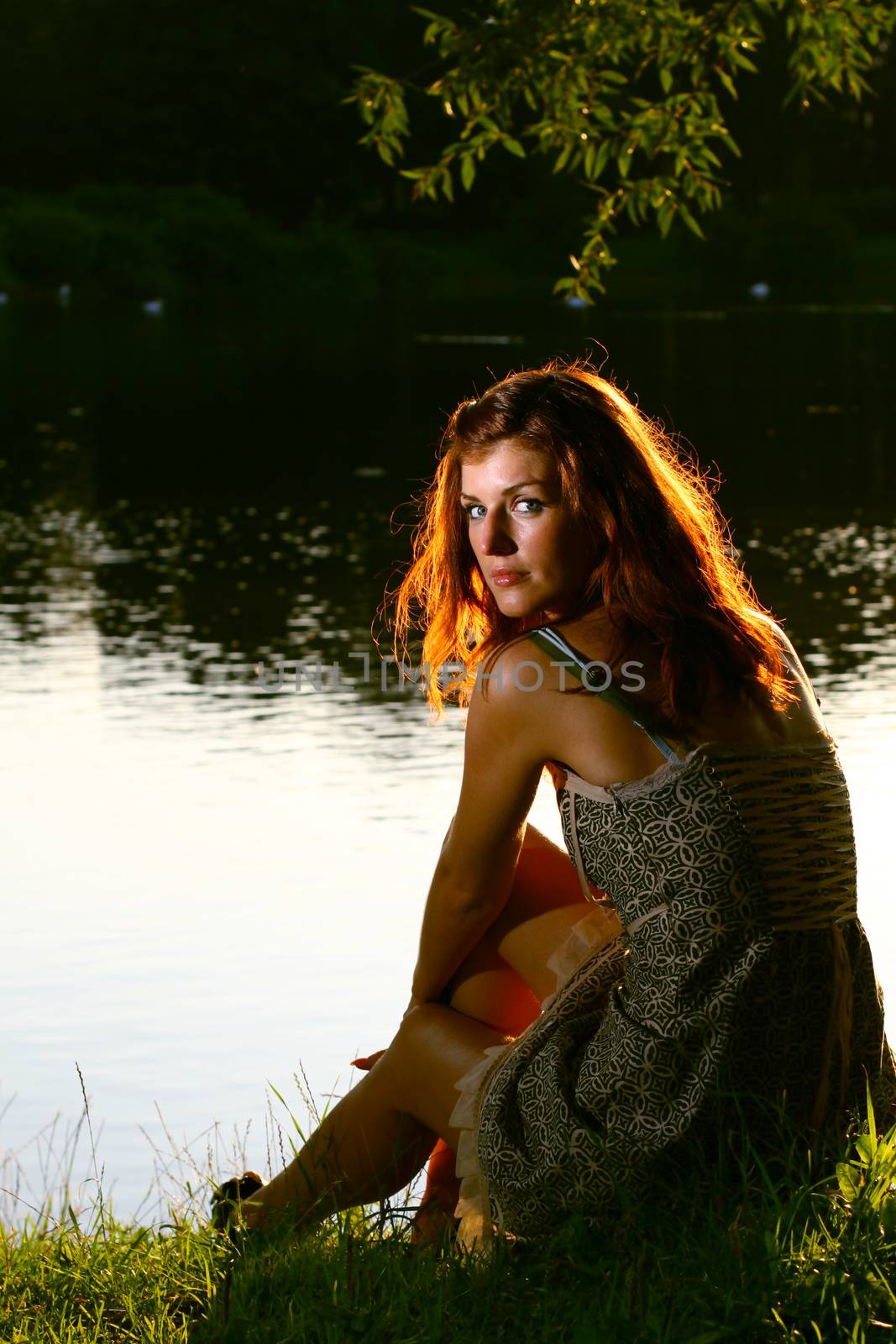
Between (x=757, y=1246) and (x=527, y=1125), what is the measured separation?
1.13 ft

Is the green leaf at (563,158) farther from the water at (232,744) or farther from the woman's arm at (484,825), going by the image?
the woman's arm at (484,825)

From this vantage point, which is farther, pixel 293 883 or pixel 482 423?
pixel 293 883

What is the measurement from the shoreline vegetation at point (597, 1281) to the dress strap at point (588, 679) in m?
Answer: 0.55

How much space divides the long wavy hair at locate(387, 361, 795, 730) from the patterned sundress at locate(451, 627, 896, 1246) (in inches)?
4.6

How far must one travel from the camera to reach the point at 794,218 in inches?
2285

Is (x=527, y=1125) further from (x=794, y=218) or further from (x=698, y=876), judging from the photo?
(x=794, y=218)

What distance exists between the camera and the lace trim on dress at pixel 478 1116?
305 centimetres

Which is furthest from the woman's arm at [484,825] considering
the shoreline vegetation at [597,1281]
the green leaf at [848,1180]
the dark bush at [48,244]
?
the dark bush at [48,244]

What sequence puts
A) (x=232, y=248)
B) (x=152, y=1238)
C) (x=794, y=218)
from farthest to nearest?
(x=794, y=218), (x=232, y=248), (x=152, y=1238)

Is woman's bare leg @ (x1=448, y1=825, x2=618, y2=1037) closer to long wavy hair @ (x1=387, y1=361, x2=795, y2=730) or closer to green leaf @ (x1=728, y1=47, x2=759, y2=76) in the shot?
long wavy hair @ (x1=387, y1=361, x2=795, y2=730)

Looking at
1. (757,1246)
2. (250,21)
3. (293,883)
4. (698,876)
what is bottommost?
(293,883)

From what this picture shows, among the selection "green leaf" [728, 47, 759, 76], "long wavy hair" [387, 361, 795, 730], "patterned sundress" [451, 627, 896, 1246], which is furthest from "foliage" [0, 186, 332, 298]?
"patterned sundress" [451, 627, 896, 1246]

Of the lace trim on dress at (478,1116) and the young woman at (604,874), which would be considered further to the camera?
the lace trim on dress at (478,1116)

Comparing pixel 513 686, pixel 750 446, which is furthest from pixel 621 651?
pixel 750 446
